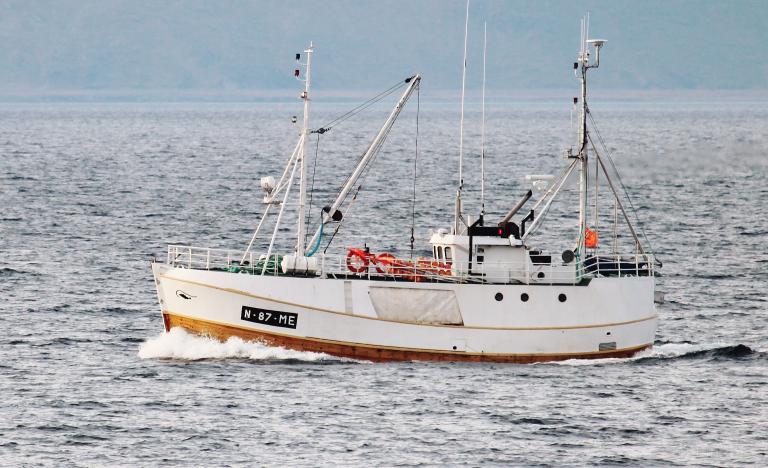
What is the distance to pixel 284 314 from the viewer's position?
1984 inches

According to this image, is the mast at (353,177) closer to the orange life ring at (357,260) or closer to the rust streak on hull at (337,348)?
the orange life ring at (357,260)

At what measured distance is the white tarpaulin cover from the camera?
168ft

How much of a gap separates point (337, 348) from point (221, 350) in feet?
13.1

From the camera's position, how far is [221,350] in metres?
51.1

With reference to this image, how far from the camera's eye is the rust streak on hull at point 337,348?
166ft

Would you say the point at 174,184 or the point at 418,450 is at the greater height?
the point at 174,184

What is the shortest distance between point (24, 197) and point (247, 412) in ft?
243

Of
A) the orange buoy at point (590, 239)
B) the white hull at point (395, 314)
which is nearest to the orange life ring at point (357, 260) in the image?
the white hull at point (395, 314)

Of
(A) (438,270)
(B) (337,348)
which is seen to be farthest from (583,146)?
(B) (337,348)

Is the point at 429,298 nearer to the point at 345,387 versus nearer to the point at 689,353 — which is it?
the point at 345,387

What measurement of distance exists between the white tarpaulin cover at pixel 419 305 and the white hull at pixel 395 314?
5 cm

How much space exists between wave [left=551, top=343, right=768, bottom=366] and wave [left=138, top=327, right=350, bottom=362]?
10757 millimetres

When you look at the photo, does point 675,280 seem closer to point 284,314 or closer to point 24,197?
point 284,314

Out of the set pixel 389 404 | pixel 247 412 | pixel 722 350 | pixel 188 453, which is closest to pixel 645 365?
pixel 722 350
